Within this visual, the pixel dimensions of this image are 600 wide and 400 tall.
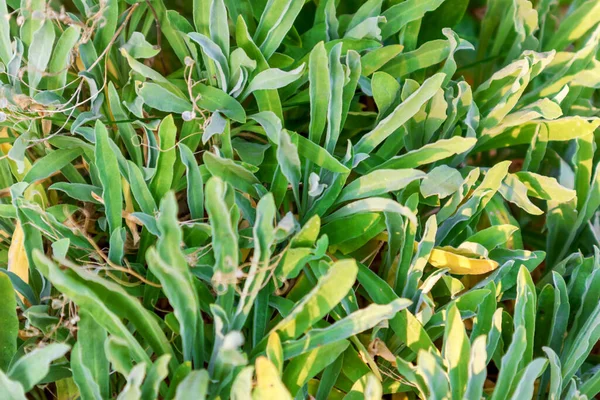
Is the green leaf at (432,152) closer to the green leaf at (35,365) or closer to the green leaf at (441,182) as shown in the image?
the green leaf at (441,182)

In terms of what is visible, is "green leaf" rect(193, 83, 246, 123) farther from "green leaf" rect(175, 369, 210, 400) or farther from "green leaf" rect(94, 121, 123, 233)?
"green leaf" rect(175, 369, 210, 400)

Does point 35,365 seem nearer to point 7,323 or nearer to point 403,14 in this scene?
point 7,323

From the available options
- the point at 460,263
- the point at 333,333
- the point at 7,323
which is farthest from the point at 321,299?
the point at 7,323

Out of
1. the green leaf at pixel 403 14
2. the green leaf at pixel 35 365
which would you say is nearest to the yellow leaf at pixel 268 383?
the green leaf at pixel 35 365

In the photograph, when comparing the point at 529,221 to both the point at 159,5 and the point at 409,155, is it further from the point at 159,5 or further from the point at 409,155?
the point at 159,5

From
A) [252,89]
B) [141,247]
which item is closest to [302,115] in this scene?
[252,89]

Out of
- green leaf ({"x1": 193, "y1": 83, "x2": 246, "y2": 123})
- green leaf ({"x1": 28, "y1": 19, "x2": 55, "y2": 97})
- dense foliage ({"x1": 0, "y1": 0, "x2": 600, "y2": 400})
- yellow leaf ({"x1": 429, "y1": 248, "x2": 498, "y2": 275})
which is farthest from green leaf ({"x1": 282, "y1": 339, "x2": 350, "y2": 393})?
green leaf ({"x1": 28, "y1": 19, "x2": 55, "y2": 97})
